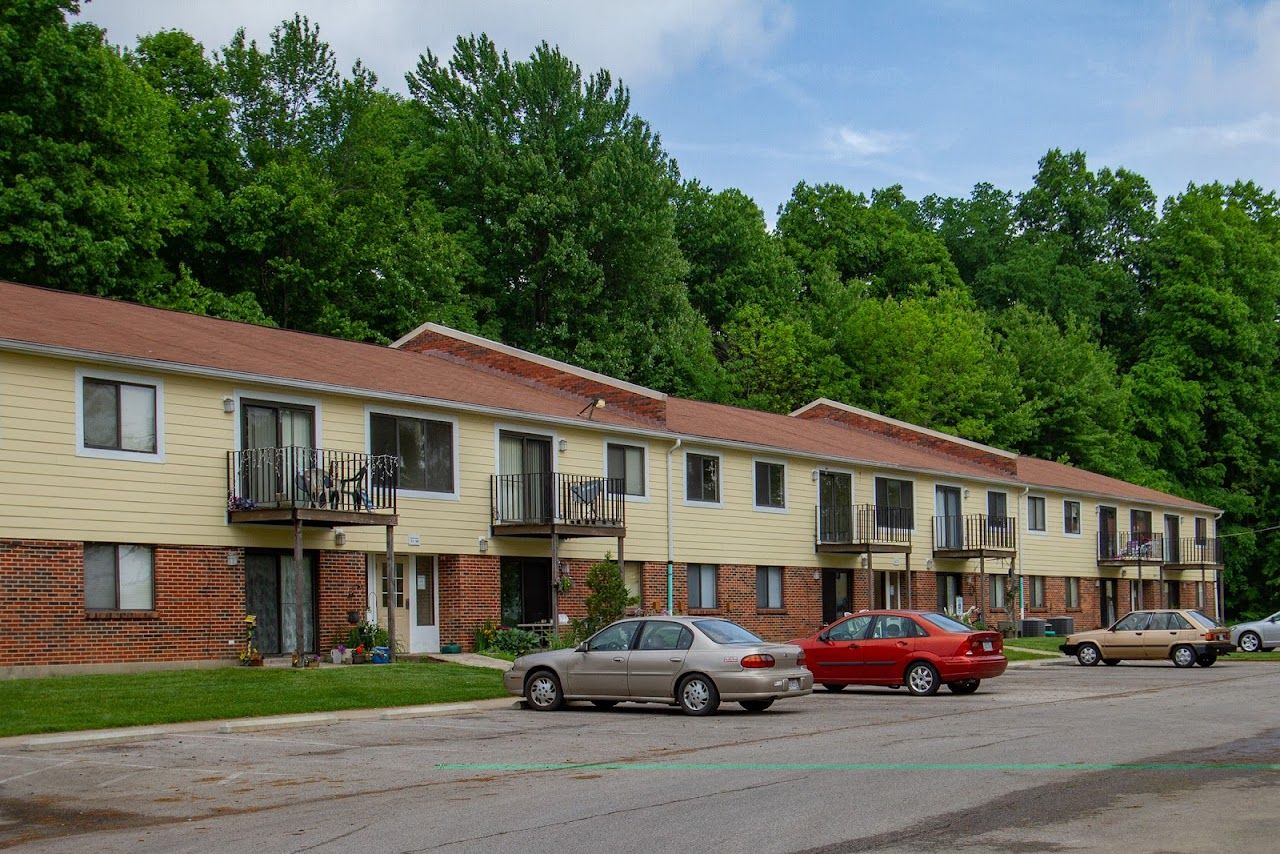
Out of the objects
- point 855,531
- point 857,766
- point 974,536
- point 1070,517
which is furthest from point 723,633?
point 1070,517

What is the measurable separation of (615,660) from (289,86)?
37.1 meters

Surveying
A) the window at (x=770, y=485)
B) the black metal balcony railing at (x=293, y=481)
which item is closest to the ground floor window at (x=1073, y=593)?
the window at (x=770, y=485)

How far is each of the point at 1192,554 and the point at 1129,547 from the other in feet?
23.7

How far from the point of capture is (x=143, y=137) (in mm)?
42438

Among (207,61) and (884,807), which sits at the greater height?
(207,61)

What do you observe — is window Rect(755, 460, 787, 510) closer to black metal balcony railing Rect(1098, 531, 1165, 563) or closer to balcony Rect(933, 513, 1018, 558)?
balcony Rect(933, 513, 1018, 558)

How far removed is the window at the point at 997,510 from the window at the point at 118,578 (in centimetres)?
2958

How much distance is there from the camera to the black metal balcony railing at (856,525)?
41469 mm

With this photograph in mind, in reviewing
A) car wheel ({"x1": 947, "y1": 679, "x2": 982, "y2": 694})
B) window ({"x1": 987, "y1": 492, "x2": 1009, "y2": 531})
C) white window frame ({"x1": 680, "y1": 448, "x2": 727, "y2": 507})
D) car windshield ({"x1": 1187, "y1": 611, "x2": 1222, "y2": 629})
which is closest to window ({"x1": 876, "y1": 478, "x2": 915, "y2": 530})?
window ({"x1": 987, "y1": 492, "x2": 1009, "y2": 531})

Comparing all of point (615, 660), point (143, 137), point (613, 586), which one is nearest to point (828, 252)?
point (143, 137)

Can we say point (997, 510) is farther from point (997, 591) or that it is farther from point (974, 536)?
point (997, 591)

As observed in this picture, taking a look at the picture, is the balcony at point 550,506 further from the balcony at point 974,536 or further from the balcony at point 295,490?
the balcony at point 974,536

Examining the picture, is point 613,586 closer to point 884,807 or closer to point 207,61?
point 884,807

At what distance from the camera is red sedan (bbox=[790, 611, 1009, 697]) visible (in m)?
25.6
